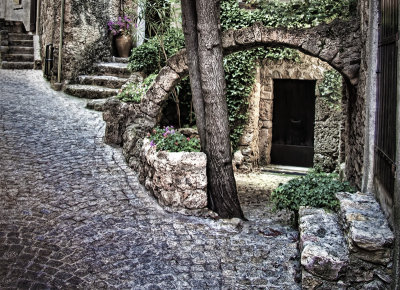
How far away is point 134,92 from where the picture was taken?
847 centimetres

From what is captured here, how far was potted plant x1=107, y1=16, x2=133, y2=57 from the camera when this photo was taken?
11.9 metres

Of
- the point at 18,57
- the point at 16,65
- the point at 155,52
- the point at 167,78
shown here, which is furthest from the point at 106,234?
the point at 18,57

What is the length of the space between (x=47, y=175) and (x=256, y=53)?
5514 mm

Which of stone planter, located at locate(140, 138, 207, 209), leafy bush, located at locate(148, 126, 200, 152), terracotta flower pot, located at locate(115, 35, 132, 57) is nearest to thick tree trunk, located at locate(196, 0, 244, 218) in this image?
stone planter, located at locate(140, 138, 207, 209)

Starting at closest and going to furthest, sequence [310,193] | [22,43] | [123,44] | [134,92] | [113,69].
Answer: [310,193] → [134,92] → [113,69] → [123,44] → [22,43]

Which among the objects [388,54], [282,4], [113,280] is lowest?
[113,280]

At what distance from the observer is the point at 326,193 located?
521 centimetres

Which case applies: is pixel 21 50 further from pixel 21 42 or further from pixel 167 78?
pixel 167 78

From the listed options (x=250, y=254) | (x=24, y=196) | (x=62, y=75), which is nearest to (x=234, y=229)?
(x=250, y=254)

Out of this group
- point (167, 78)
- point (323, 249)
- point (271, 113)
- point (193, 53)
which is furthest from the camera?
point (271, 113)

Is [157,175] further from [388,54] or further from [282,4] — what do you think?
[282,4]

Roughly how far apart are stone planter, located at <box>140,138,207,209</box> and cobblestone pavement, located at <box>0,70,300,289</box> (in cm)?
23

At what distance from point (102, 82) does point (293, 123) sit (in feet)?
15.2

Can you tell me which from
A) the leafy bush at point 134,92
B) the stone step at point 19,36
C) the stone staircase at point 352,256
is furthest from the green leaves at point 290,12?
the stone step at point 19,36
